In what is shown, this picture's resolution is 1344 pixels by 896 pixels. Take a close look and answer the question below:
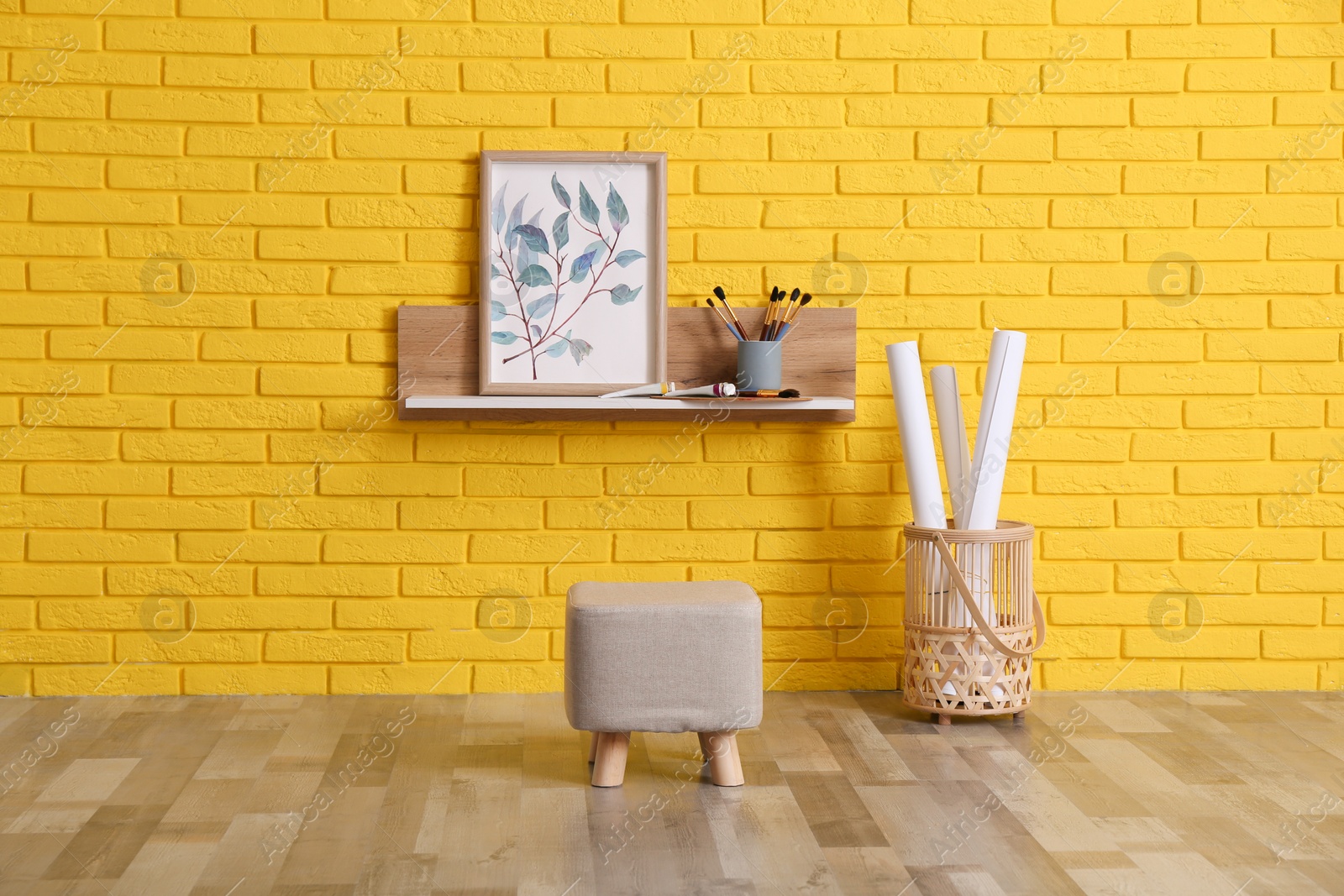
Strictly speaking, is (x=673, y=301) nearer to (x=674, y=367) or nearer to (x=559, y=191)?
(x=674, y=367)

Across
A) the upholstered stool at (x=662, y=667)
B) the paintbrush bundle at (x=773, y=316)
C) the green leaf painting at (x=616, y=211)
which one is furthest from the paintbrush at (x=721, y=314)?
the upholstered stool at (x=662, y=667)

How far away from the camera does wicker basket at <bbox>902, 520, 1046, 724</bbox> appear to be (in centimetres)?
277

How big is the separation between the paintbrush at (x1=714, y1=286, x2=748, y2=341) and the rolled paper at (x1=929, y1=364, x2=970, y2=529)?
18.7 inches

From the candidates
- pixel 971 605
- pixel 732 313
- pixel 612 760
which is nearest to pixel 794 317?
pixel 732 313

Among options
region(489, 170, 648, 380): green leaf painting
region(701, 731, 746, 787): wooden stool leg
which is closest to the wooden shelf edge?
region(489, 170, 648, 380): green leaf painting

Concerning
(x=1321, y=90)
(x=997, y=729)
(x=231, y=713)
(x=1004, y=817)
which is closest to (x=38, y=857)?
(x=231, y=713)

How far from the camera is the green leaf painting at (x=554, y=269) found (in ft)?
9.70

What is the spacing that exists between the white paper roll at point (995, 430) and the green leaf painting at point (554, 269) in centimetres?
90

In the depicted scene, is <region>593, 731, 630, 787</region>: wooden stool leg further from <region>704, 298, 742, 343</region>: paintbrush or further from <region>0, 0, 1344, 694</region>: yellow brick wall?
<region>704, 298, 742, 343</region>: paintbrush

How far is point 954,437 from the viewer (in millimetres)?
2891

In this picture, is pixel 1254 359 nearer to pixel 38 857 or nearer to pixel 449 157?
pixel 449 157

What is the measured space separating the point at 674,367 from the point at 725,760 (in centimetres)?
105

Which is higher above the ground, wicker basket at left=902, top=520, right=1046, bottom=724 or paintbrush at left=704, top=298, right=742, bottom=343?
paintbrush at left=704, top=298, right=742, bottom=343

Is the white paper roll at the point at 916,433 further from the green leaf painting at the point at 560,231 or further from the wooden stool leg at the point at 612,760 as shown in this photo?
the wooden stool leg at the point at 612,760
